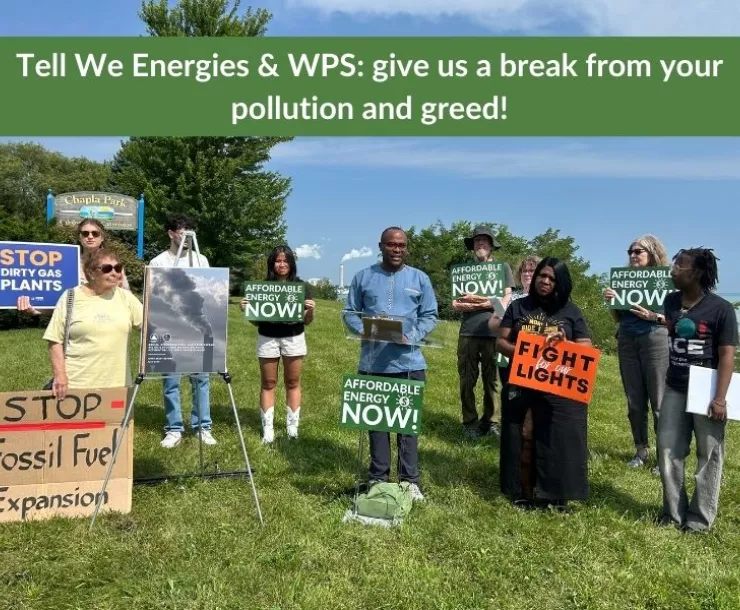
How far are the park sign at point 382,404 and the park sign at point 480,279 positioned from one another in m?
2.36

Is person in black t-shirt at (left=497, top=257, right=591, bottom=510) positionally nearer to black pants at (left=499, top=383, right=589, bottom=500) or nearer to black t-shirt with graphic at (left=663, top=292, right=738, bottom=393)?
black pants at (left=499, top=383, right=589, bottom=500)

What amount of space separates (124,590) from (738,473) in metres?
5.68

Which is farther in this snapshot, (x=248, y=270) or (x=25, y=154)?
(x=25, y=154)

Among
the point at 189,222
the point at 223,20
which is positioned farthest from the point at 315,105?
the point at 223,20

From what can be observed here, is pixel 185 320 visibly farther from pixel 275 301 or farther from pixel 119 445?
pixel 275 301

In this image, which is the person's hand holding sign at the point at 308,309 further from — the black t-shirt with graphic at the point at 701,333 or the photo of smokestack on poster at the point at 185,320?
the black t-shirt with graphic at the point at 701,333

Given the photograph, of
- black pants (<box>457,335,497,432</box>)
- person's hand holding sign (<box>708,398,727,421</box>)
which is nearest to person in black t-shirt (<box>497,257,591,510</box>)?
person's hand holding sign (<box>708,398,727,421</box>)

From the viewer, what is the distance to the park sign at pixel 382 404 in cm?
481

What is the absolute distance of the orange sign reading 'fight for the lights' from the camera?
15.5ft

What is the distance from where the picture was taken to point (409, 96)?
659cm

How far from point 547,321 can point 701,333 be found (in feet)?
3.56

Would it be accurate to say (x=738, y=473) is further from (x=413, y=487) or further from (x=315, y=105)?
(x=315, y=105)

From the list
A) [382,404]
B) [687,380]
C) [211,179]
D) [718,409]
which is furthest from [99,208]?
[718,409]

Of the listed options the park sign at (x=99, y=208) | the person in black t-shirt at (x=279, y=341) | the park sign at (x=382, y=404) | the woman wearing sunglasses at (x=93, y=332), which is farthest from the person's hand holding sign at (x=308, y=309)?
the park sign at (x=99, y=208)
